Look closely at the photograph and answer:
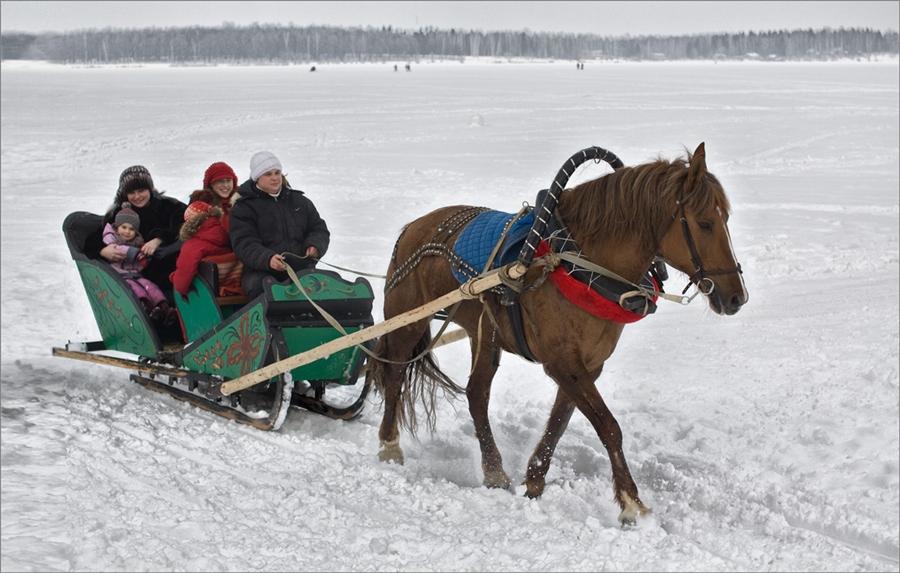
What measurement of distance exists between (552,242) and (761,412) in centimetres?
277

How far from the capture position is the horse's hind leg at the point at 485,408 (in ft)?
18.6

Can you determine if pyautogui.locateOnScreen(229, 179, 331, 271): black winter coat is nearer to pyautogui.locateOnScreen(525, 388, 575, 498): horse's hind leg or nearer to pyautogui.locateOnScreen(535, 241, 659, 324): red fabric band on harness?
pyautogui.locateOnScreen(525, 388, 575, 498): horse's hind leg

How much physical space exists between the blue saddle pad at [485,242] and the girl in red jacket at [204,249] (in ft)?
6.07

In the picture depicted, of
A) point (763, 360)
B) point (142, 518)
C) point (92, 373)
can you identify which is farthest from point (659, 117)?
point (142, 518)

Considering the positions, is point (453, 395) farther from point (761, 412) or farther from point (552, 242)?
point (761, 412)

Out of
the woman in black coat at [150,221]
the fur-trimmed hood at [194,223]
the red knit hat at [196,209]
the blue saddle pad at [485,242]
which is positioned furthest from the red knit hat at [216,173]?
the blue saddle pad at [485,242]

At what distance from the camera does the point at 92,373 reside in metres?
7.43

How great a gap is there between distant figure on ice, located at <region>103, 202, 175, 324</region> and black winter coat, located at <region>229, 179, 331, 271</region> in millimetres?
1040

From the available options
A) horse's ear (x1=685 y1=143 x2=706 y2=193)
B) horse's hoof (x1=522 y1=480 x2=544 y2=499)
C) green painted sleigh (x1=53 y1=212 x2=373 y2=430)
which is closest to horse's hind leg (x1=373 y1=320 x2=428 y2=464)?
green painted sleigh (x1=53 y1=212 x2=373 y2=430)

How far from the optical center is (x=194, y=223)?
6578 mm

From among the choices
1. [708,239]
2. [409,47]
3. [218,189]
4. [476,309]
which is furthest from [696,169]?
[409,47]

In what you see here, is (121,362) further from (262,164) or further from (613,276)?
(613,276)

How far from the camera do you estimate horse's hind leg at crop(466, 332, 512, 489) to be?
5.68 meters

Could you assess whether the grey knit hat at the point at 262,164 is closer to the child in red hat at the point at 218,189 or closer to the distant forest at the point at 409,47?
the child in red hat at the point at 218,189
